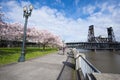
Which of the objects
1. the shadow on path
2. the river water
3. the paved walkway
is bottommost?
the river water

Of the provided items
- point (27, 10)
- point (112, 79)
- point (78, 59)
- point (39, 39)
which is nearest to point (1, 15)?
point (27, 10)

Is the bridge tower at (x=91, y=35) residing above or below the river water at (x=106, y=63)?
above

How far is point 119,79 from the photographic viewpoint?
2.05 metres

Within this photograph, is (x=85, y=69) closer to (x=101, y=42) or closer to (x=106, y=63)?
(x=106, y=63)

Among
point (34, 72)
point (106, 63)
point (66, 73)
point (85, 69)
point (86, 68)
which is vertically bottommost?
point (106, 63)

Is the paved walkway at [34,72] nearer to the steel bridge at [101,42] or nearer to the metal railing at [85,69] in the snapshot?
the metal railing at [85,69]

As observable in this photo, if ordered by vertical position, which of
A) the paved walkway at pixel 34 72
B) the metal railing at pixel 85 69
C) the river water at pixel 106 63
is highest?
the metal railing at pixel 85 69

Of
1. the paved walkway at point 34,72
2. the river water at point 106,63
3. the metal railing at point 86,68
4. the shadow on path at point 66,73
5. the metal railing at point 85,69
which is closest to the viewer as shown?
the metal railing at point 85,69

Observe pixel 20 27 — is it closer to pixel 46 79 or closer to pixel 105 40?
pixel 46 79

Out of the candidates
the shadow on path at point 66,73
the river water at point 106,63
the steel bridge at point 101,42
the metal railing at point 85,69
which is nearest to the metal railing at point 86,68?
the metal railing at point 85,69

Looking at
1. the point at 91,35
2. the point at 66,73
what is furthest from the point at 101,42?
the point at 66,73

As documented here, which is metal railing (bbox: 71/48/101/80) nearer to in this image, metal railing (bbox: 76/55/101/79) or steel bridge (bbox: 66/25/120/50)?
metal railing (bbox: 76/55/101/79)

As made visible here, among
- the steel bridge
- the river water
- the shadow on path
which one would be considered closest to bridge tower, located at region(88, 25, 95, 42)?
the steel bridge

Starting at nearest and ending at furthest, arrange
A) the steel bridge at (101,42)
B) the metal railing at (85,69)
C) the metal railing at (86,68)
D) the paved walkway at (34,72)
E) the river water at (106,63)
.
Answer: the metal railing at (85,69)
the metal railing at (86,68)
the paved walkway at (34,72)
the river water at (106,63)
the steel bridge at (101,42)
